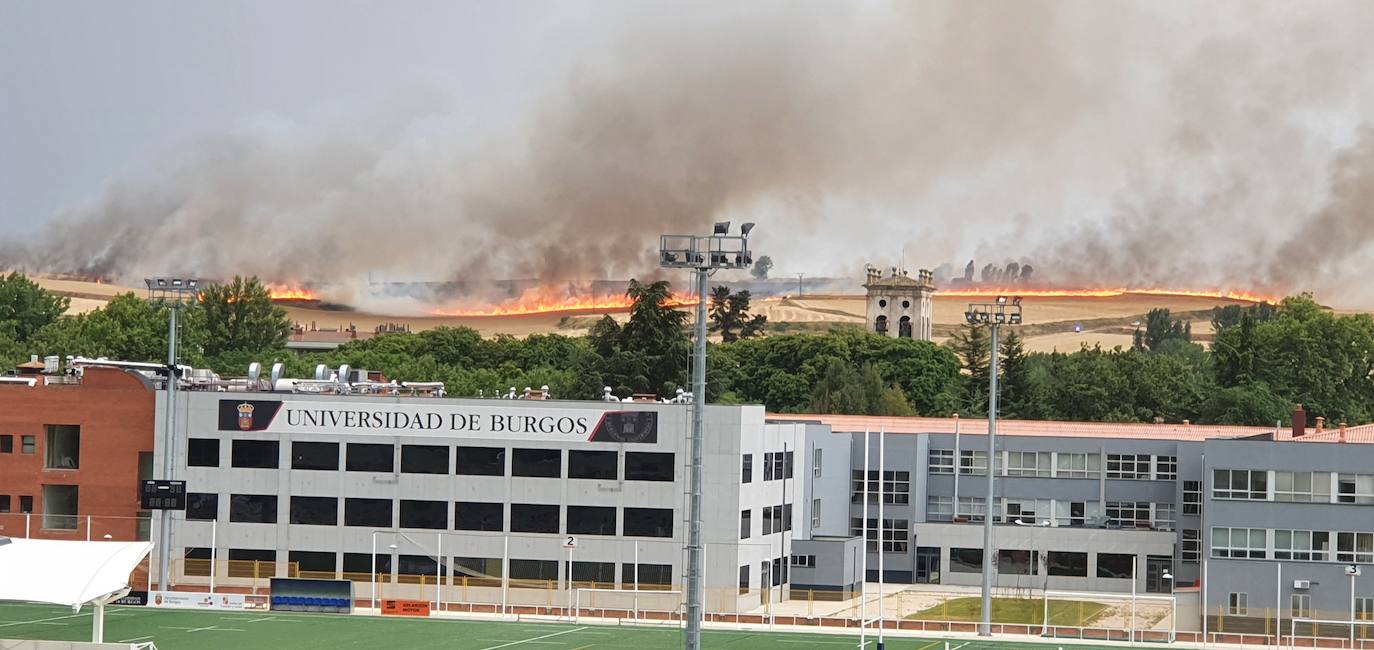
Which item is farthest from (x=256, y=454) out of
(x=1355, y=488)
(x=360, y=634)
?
(x=1355, y=488)

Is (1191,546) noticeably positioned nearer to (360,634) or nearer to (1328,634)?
(1328,634)

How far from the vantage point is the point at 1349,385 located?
188375 millimetres

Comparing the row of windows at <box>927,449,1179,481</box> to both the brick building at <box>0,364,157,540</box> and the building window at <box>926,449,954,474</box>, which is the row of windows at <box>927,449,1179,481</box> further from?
the brick building at <box>0,364,157,540</box>

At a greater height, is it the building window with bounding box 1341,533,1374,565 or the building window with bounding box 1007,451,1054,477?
the building window with bounding box 1007,451,1054,477

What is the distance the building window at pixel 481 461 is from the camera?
78438 millimetres

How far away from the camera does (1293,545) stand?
77625 millimetres

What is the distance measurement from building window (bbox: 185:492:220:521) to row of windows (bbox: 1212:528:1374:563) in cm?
4188

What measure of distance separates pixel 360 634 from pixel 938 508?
4236 cm

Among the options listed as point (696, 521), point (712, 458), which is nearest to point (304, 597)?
point (712, 458)

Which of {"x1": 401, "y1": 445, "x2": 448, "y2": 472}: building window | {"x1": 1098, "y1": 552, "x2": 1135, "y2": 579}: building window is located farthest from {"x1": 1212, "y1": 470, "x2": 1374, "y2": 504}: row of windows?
{"x1": 401, "y1": 445, "x2": 448, "y2": 472}: building window

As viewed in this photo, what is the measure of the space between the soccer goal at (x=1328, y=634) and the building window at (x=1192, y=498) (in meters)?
18.8

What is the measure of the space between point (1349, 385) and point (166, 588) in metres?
143

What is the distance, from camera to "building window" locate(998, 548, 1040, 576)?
92.5 m

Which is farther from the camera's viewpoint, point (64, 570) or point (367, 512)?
point (367, 512)
